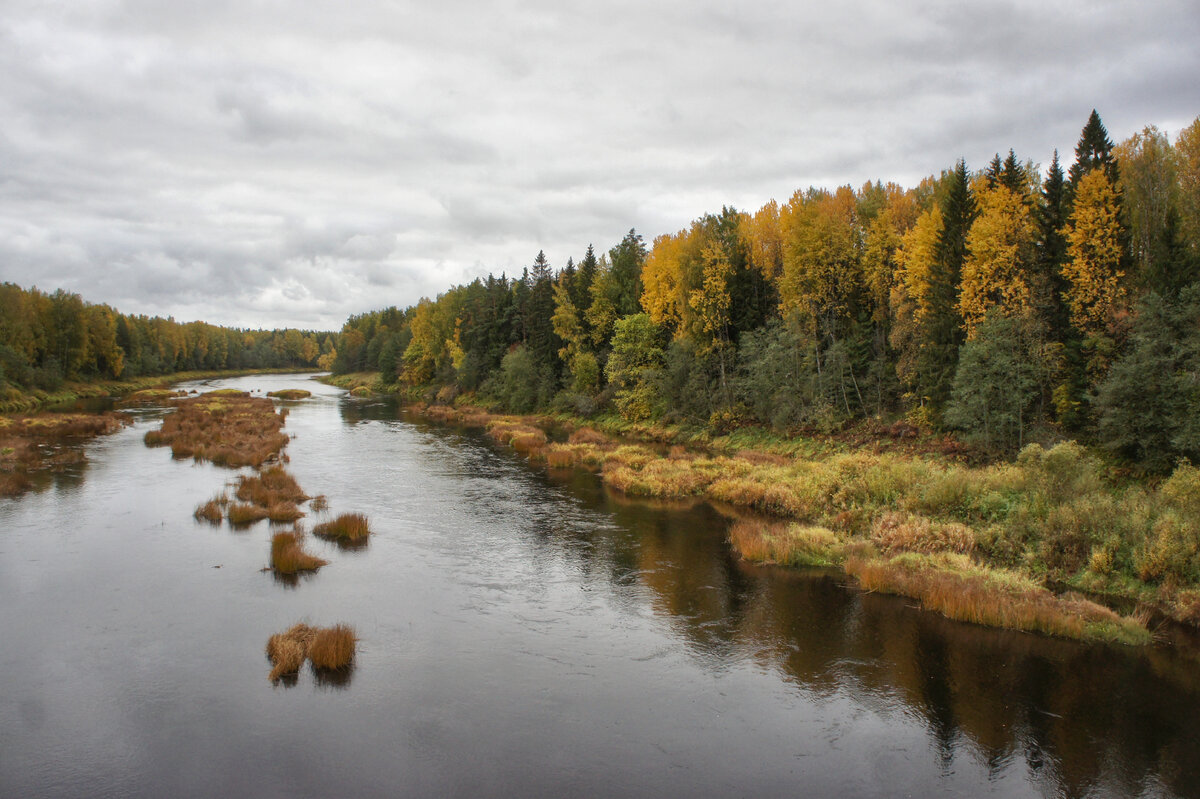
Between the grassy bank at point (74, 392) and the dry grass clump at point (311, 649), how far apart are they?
71.3 metres

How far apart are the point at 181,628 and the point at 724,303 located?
43.9 metres

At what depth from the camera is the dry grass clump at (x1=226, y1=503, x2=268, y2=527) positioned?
1022 inches

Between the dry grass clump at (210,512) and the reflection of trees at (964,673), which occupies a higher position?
the dry grass clump at (210,512)

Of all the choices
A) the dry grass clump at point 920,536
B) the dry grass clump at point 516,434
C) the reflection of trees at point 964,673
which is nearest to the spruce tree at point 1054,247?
the dry grass clump at point 920,536

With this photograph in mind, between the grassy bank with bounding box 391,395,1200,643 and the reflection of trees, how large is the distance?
756mm

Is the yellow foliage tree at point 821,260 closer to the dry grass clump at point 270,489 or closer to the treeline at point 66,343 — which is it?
the dry grass clump at point 270,489

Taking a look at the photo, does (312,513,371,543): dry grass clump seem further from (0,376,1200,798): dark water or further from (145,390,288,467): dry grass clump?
(145,390,288,467): dry grass clump

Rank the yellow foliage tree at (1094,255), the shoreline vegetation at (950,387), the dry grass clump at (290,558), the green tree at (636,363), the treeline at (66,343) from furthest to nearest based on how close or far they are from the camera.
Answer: the treeline at (66,343) → the green tree at (636,363) → the yellow foliage tree at (1094,255) → the dry grass clump at (290,558) → the shoreline vegetation at (950,387)

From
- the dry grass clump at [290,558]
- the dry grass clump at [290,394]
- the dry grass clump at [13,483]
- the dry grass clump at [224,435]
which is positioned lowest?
the dry grass clump at [290,558]

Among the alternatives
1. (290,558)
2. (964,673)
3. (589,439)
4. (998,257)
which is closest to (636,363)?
(589,439)

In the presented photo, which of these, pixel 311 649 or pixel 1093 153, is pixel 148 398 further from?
pixel 1093 153

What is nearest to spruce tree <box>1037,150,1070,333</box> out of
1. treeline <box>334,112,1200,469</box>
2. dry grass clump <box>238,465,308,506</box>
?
treeline <box>334,112,1200,469</box>

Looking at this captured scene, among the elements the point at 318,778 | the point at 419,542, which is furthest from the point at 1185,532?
the point at 419,542

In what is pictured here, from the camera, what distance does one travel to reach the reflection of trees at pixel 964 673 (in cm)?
1185
